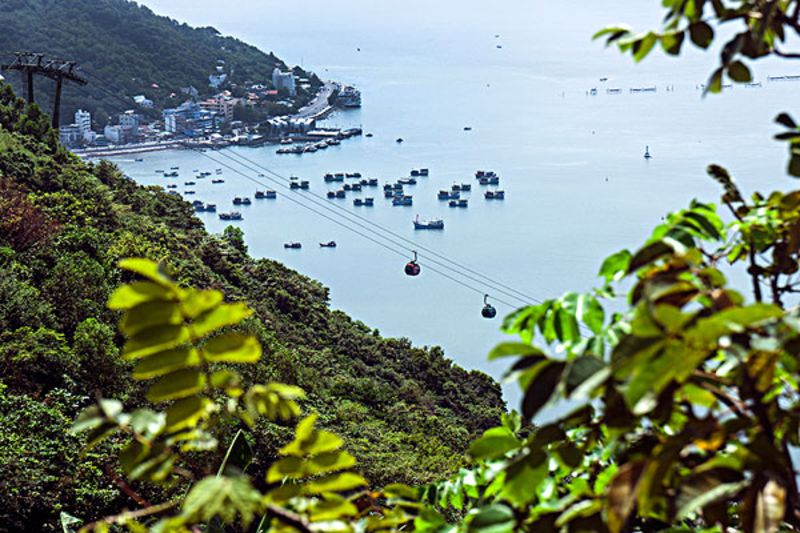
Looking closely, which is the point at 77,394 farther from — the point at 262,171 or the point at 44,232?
the point at 262,171

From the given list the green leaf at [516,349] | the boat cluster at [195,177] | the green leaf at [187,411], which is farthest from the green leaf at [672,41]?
the boat cluster at [195,177]

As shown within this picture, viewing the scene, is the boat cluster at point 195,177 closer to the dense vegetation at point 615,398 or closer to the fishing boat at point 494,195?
the fishing boat at point 494,195

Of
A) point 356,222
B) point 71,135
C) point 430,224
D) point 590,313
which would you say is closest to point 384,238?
point 430,224

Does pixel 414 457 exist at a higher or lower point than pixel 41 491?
lower

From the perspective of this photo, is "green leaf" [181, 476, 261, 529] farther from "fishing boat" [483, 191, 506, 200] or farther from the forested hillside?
"fishing boat" [483, 191, 506, 200]

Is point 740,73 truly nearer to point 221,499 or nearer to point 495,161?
point 221,499

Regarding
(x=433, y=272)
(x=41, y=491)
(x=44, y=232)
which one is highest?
(x=44, y=232)

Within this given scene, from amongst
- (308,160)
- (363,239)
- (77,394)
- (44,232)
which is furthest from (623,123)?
(77,394)
